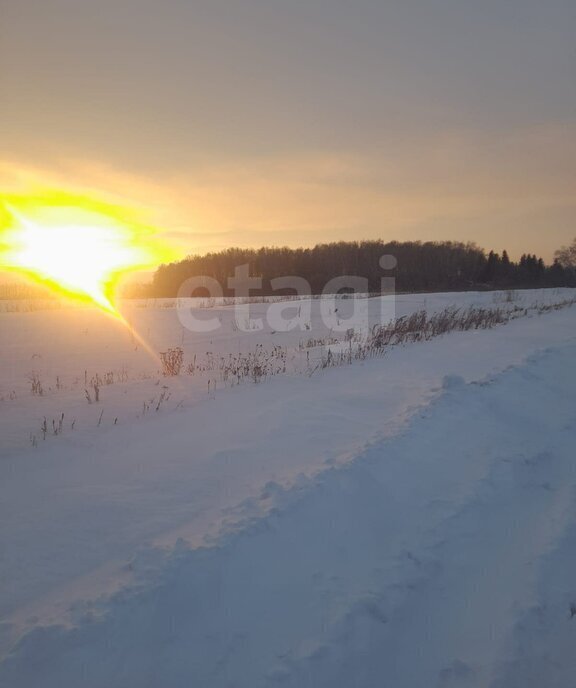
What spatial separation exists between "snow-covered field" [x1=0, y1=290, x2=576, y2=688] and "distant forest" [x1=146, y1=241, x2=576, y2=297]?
60.4 m

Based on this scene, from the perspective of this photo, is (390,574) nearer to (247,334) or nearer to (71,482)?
(71,482)

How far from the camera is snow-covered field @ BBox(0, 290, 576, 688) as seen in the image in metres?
2.09

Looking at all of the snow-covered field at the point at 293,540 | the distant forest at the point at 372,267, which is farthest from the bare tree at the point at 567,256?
the snow-covered field at the point at 293,540

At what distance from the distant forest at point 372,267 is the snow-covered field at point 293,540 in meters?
60.4

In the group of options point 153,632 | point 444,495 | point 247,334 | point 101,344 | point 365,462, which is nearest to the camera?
point 153,632

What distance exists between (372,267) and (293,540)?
268 ft

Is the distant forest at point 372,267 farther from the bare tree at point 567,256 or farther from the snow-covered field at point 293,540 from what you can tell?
the snow-covered field at point 293,540

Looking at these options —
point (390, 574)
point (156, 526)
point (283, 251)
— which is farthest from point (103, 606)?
point (283, 251)

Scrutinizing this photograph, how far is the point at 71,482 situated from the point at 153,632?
6.36ft

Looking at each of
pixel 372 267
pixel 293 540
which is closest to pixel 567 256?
pixel 372 267

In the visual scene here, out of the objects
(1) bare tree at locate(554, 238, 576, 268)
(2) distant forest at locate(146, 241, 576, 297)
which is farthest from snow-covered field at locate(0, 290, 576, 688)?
(1) bare tree at locate(554, 238, 576, 268)

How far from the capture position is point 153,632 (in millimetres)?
2162

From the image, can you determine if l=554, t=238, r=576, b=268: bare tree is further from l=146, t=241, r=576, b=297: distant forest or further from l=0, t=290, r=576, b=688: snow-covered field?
l=0, t=290, r=576, b=688: snow-covered field

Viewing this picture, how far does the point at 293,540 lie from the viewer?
2867mm
